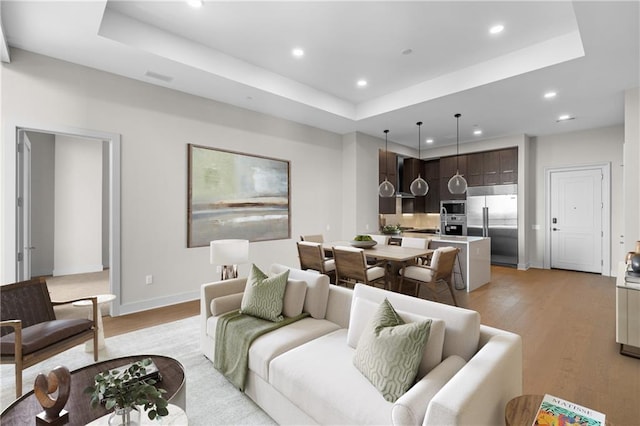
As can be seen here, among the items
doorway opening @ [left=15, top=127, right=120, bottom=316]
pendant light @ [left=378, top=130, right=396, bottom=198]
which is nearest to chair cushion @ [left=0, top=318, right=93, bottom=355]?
doorway opening @ [left=15, top=127, right=120, bottom=316]

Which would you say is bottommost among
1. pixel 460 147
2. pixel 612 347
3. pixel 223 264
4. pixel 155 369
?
pixel 612 347

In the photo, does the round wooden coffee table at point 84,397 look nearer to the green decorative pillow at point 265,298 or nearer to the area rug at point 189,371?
the area rug at point 189,371

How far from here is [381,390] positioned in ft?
4.84

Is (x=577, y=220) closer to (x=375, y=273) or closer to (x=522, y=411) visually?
(x=375, y=273)

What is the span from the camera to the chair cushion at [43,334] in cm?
211

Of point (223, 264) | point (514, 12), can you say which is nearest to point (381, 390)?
point (223, 264)

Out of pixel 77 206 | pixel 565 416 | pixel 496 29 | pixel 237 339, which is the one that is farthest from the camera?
pixel 77 206

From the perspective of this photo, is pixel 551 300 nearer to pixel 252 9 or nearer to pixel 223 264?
pixel 223 264

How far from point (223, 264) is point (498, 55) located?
13.9ft

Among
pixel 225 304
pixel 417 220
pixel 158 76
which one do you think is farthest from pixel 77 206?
pixel 417 220

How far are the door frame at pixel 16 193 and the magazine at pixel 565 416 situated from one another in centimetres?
433

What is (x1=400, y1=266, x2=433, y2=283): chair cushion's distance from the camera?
386 centimetres

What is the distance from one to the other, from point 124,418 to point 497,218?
24.9 feet

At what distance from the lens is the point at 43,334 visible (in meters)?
2.26
